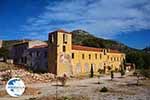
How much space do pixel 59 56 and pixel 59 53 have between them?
64 cm

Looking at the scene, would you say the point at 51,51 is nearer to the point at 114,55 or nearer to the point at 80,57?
the point at 80,57

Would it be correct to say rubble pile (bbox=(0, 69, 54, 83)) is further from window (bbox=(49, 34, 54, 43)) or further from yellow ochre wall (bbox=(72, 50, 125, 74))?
yellow ochre wall (bbox=(72, 50, 125, 74))

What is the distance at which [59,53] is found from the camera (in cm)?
5878

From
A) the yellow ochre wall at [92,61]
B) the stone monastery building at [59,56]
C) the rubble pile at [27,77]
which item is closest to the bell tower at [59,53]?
the stone monastery building at [59,56]

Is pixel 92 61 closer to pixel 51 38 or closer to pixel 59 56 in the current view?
pixel 59 56

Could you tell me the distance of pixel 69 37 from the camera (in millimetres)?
61281

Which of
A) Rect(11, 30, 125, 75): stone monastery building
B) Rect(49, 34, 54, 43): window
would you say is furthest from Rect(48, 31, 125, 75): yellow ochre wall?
Rect(49, 34, 54, 43): window

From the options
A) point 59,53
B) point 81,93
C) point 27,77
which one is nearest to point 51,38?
point 59,53

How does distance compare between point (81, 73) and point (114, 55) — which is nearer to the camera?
point (81, 73)

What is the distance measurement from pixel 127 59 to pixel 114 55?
16.6 metres

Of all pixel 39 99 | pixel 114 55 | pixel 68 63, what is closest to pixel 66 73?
pixel 68 63

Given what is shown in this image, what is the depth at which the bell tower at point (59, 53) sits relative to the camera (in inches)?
2306

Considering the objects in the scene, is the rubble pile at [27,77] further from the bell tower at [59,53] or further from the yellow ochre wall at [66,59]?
the yellow ochre wall at [66,59]

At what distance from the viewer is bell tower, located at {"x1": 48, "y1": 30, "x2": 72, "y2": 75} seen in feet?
192
